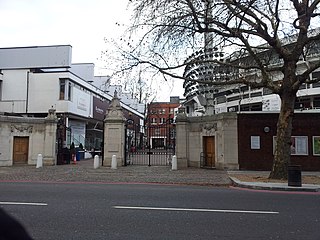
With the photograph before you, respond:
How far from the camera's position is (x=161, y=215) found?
753 cm

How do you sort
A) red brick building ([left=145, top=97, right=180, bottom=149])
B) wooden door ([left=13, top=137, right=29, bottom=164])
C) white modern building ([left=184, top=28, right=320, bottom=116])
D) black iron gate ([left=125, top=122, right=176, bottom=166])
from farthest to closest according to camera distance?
black iron gate ([left=125, top=122, right=176, bottom=166]), red brick building ([left=145, top=97, right=180, bottom=149]), wooden door ([left=13, top=137, right=29, bottom=164]), white modern building ([left=184, top=28, right=320, bottom=116])

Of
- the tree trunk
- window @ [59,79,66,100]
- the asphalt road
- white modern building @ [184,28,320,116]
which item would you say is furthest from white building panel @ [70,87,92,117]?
the asphalt road

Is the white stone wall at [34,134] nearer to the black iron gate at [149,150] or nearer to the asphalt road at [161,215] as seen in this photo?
the black iron gate at [149,150]

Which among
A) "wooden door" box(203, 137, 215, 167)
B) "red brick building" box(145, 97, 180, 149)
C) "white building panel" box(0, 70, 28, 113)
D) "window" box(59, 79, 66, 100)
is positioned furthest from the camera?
"white building panel" box(0, 70, 28, 113)

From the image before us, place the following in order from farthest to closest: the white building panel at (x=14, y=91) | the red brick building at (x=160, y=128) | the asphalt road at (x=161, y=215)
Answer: the white building panel at (x=14, y=91) < the red brick building at (x=160, y=128) < the asphalt road at (x=161, y=215)

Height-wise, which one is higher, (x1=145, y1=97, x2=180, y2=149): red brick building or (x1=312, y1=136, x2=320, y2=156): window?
(x1=145, y1=97, x2=180, y2=149): red brick building

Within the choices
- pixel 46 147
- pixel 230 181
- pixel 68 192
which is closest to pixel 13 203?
pixel 68 192

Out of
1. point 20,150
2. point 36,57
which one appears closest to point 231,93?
point 36,57

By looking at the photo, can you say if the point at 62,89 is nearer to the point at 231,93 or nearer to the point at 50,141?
the point at 50,141

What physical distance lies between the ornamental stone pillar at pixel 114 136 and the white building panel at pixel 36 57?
14.9 meters

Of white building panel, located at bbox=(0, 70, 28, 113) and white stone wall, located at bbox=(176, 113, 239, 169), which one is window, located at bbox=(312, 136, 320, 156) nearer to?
white stone wall, located at bbox=(176, 113, 239, 169)

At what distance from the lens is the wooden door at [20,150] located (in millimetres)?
24703

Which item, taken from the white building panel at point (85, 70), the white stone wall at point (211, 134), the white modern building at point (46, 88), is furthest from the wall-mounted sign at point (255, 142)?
the white building panel at point (85, 70)

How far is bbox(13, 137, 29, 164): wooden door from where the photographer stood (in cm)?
2470
